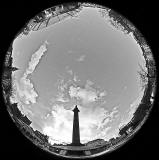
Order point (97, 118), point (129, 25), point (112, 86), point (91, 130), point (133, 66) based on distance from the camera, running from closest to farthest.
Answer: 1. point (129, 25)
2. point (91, 130)
3. point (133, 66)
4. point (97, 118)
5. point (112, 86)

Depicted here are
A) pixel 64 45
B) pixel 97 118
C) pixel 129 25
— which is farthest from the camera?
pixel 64 45

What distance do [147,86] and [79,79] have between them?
5.51 m

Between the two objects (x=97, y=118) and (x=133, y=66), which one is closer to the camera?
(x=133, y=66)

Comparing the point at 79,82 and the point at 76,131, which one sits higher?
the point at 79,82

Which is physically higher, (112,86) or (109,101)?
(112,86)

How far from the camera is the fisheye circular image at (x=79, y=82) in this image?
29.5 feet

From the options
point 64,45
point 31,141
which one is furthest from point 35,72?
point 31,141

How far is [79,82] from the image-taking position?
571 inches

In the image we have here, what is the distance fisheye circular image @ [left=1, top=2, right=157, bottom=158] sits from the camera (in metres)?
8.99

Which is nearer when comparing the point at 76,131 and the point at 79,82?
the point at 76,131

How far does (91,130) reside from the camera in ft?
35.5

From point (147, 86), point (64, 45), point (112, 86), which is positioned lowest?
point (147, 86)

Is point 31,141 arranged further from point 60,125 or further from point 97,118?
point 97,118

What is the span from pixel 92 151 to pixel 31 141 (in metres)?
1.82
